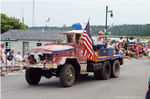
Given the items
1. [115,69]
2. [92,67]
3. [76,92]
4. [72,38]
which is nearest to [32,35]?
[115,69]

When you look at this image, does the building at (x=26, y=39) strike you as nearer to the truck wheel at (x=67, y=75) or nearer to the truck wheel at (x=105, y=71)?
the truck wheel at (x=105, y=71)

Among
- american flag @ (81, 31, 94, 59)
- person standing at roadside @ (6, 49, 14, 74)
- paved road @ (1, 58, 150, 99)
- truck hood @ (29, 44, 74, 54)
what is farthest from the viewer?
person standing at roadside @ (6, 49, 14, 74)

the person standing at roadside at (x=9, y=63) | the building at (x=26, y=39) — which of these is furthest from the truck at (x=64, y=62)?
the building at (x=26, y=39)

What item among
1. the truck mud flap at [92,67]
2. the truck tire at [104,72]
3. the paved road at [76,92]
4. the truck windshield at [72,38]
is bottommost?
the paved road at [76,92]

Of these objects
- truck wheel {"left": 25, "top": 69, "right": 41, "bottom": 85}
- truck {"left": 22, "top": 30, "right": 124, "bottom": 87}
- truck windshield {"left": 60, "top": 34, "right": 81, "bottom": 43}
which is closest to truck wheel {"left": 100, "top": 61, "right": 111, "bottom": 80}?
truck {"left": 22, "top": 30, "right": 124, "bottom": 87}

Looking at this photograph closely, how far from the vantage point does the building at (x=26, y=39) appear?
112 ft

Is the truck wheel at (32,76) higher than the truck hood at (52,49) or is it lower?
lower

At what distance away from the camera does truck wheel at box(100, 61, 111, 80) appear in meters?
12.3

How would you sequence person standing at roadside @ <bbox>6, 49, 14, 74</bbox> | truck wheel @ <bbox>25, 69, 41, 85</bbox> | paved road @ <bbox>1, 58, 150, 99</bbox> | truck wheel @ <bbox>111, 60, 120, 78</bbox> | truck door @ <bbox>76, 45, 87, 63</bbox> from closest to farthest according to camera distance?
paved road @ <bbox>1, 58, 150, 99</bbox> → truck wheel @ <bbox>25, 69, 41, 85</bbox> → truck door @ <bbox>76, 45, 87, 63</bbox> → truck wheel @ <bbox>111, 60, 120, 78</bbox> → person standing at roadside @ <bbox>6, 49, 14, 74</bbox>

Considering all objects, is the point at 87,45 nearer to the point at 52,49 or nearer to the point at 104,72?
the point at 104,72

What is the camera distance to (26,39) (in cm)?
3503

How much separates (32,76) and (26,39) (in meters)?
24.9

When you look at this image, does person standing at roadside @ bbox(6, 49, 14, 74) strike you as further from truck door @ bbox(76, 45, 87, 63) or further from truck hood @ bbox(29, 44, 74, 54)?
truck door @ bbox(76, 45, 87, 63)

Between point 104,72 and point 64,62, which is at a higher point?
point 64,62
